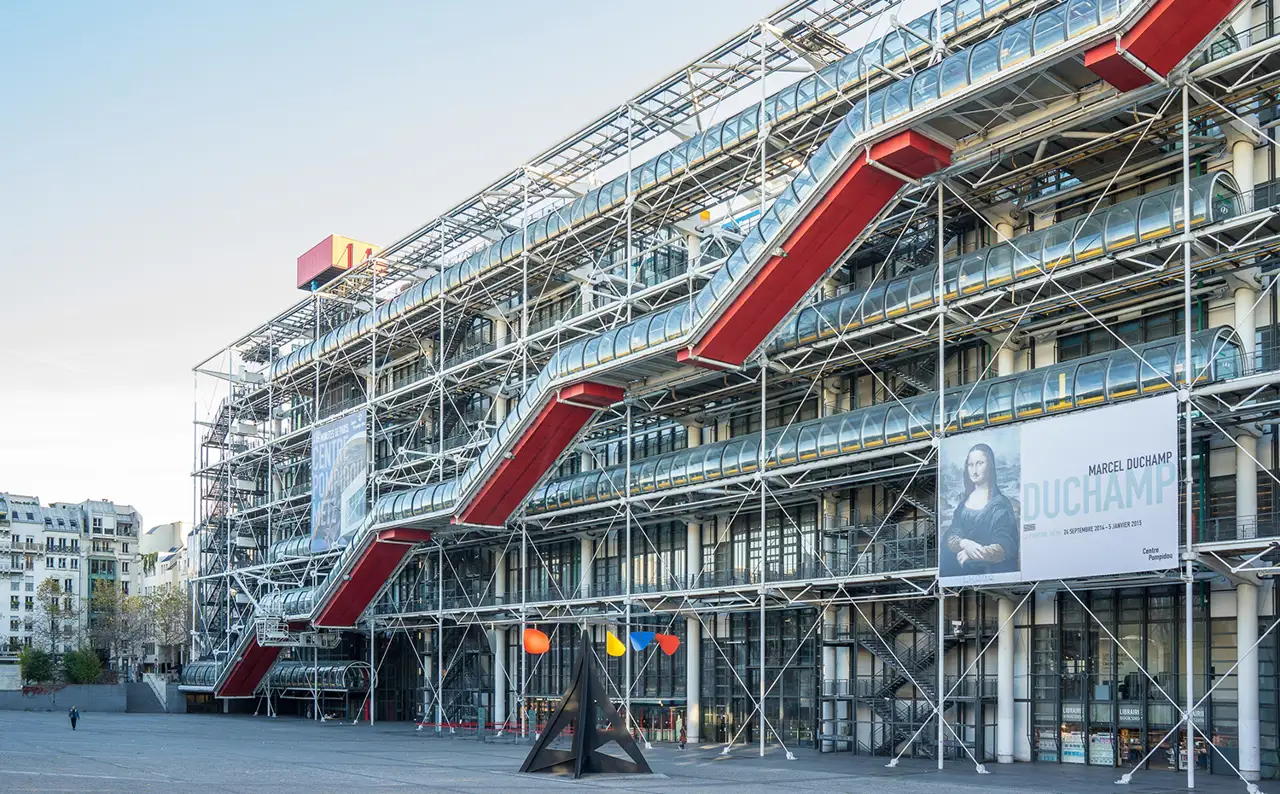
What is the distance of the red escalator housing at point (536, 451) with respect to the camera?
3391 centimetres

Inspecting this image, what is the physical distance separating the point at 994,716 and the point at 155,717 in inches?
1384

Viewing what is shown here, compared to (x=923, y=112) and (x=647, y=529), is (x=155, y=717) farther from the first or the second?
(x=923, y=112)

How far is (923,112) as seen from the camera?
2472cm

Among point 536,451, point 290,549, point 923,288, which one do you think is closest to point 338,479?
point 290,549

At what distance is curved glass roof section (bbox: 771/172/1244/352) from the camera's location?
2258 cm

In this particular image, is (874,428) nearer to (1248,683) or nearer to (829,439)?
(829,439)

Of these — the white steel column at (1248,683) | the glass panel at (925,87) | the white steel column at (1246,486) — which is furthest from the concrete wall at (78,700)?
the white steel column at (1246,486)

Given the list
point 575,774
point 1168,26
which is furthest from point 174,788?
point 1168,26

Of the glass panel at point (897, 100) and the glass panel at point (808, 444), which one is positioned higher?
the glass panel at point (897, 100)

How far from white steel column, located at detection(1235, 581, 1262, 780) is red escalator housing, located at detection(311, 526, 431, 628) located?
25.1 meters

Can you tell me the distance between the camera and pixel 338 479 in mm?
46562

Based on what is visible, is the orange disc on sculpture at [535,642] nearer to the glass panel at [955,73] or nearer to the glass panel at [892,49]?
the glass panel at [892,49]

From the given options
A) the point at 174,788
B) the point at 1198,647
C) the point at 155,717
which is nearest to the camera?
the point at 174,788

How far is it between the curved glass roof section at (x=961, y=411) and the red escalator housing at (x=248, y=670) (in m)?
21.0
